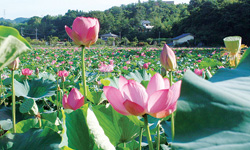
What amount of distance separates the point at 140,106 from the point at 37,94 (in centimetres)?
91

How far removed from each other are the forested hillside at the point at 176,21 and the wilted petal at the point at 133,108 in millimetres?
25623

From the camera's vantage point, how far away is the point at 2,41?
7.9 inches

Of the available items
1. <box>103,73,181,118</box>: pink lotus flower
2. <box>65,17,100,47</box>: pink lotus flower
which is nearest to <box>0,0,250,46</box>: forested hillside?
<box>65,17,100,47</box>: pink lotus flower

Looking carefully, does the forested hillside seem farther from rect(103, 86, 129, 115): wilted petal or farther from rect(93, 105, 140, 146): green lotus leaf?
rect(103, 86, 129, 115): wilted petal

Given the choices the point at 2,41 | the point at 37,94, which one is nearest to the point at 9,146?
the point at 2,41

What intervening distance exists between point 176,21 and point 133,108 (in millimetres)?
36097

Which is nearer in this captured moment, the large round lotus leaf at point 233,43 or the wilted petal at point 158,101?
the wilted petal at point 158,101

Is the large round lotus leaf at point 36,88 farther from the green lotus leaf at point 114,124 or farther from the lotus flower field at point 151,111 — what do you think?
the green lotus leaf at point 114,124

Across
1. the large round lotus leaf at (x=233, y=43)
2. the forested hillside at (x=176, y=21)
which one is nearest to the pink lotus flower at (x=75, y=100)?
the large round lotus leaf at (x=233, y=43)

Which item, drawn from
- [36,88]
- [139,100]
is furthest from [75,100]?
[36,88]

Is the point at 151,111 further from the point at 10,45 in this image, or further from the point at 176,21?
the point at 176,21

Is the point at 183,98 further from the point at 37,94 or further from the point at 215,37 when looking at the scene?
the point at 215,37

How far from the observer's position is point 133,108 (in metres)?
0.28

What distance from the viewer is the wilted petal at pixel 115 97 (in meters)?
0.29
